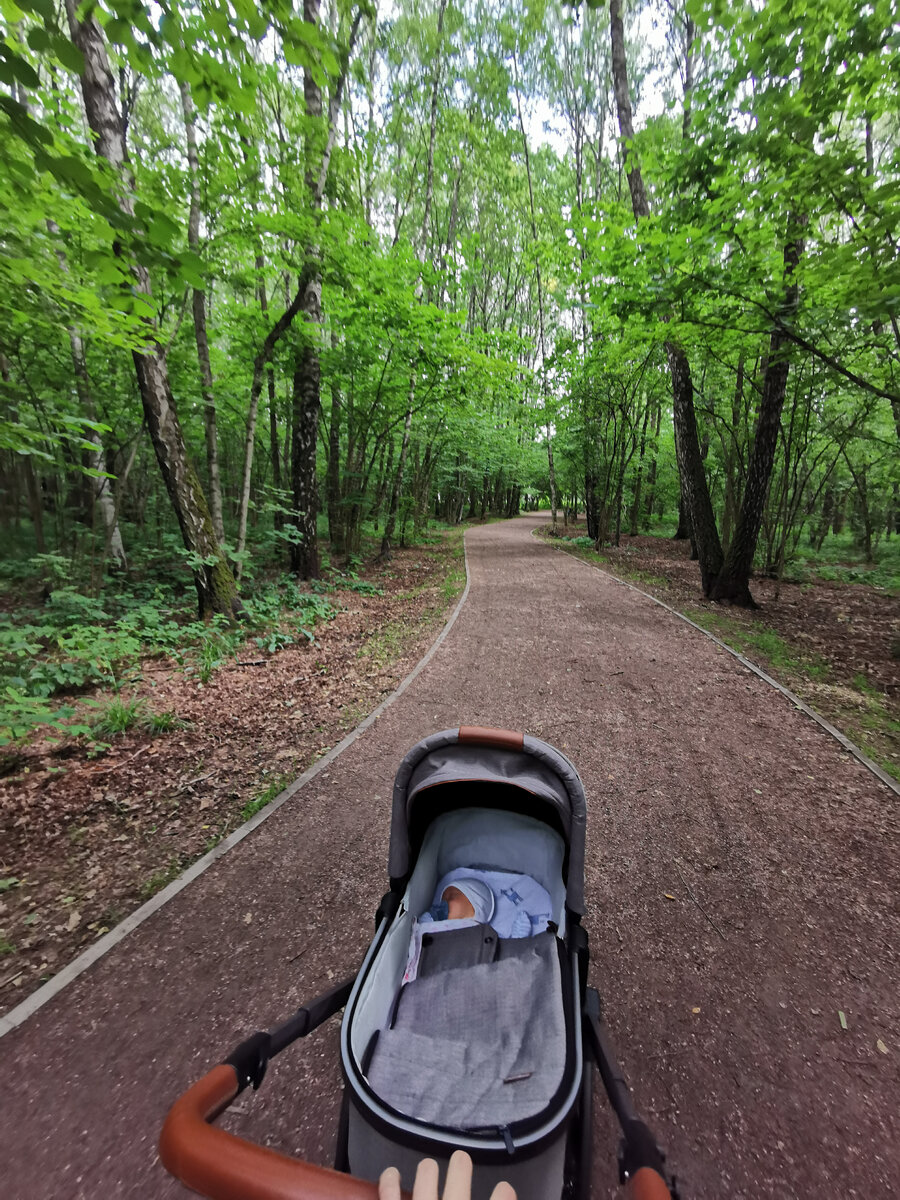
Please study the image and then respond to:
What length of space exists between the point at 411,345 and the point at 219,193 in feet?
15.4

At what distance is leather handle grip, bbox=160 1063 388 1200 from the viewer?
923 millimetres

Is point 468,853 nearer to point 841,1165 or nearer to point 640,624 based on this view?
point 841,1165

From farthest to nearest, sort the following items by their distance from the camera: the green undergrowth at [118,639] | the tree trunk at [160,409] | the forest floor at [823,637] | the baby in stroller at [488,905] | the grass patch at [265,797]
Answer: the tree trunk at [160,409] < the forest floor at [823,637] < the green undergrowth at [118,639] < the grass patch at [265,797] < the baby in stroller at [488,905]

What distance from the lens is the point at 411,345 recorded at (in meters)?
10.5

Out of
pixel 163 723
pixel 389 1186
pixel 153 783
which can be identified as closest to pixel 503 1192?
pixel 389 1186

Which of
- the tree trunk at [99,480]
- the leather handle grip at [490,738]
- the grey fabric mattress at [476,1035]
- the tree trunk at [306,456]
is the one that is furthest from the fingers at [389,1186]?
the tree trunk at [306,456]

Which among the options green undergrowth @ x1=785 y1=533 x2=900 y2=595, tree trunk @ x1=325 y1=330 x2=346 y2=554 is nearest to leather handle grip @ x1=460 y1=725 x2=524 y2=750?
tree trunk @ x1=325 y1=330 x2=346 y2=554

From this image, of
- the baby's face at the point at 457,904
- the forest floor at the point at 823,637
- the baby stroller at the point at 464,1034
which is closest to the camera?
the baby stroller at the point at 464,1034

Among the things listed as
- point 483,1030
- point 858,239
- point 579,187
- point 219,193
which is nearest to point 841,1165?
point 483,1030

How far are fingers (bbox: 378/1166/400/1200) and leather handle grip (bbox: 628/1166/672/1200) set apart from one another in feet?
1.92

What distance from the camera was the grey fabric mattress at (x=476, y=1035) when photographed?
1.38 meters

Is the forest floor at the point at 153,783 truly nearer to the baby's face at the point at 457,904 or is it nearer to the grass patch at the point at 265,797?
the grass patch at the point at 265,797

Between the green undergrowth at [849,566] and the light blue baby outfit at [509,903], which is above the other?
the green undergrowth at [849,566]

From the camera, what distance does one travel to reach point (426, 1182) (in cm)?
101
